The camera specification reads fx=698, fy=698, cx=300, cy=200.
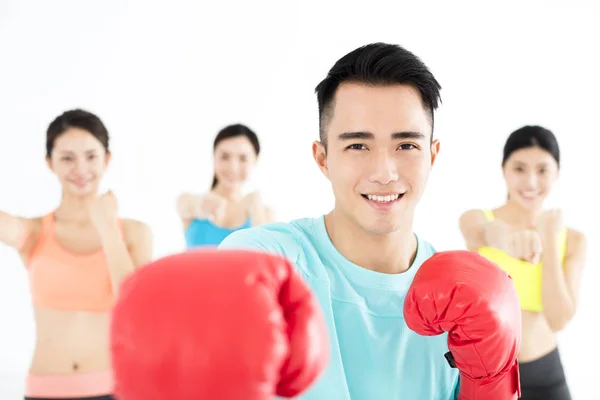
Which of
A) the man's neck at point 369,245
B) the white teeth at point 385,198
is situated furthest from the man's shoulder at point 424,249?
the white teeth at point 385,198

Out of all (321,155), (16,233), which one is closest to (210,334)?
(321,155)

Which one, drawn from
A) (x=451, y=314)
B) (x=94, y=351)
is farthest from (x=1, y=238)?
(x=451, y=314)

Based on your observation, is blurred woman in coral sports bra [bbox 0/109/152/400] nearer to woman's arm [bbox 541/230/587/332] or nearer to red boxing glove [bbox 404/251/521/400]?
red boxing glove [bbox 404/251/521/400]

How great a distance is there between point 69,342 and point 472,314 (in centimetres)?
151

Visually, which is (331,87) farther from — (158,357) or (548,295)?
(548,295)

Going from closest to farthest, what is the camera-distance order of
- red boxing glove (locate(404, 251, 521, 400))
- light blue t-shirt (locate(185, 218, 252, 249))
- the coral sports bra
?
1. red boxing glove (locate(404, 251, 521, 400))
2. the coral sports bra
3. light blue t-shirt (locate(185, 218, 252, 249))

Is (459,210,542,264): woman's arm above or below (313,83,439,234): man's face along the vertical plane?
below

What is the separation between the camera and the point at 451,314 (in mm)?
1179

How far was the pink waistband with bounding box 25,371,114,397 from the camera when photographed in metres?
2.17

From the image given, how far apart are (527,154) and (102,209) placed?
157cm

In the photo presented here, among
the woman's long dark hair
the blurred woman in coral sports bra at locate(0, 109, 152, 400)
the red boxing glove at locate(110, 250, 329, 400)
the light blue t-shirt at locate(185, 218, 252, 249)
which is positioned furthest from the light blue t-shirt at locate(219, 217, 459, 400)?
the woman's long dark hair

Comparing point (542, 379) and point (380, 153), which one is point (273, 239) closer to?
point (380, 153)

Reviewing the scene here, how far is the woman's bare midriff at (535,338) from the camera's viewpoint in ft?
8.00

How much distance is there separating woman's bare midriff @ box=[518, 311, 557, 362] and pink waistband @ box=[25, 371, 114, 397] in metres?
1.41
